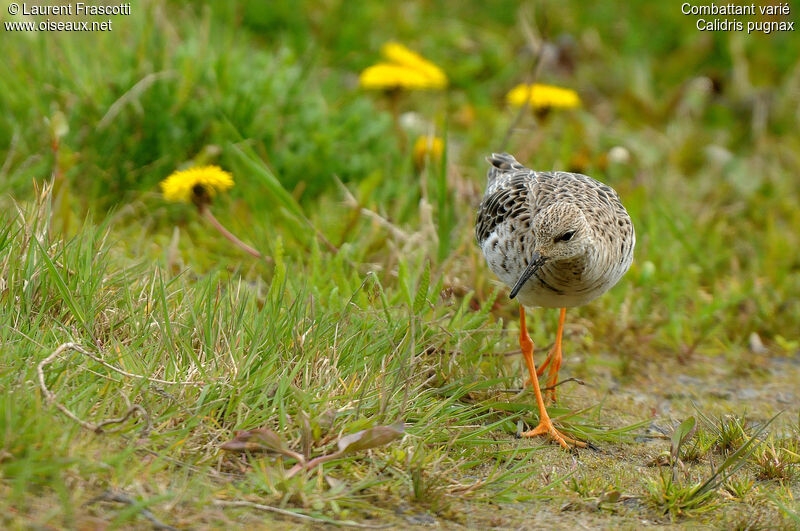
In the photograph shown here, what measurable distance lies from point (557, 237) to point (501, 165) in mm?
1551

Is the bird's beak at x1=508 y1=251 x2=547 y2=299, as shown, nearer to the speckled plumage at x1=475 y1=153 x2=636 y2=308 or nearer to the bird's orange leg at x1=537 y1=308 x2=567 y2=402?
the speckled plumage at x1=475 y1=153 x2=636 y2=308

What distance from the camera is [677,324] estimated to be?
5.57 meters

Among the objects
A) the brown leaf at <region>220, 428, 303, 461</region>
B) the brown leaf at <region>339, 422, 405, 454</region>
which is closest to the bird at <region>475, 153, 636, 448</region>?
the brown leaf at <region>339, 422, 405, 454</region>

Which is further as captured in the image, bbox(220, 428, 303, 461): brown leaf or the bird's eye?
the bird's eye

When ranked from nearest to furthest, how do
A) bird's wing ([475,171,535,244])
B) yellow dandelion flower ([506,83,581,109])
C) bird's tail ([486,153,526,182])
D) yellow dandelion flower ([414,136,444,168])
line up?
bird's wing ([475,171,535,244]) < bird's tail ([486,153,526,182]) < yellow dandelion flower ([414,136,444,168]) < yellow dandelion flower ([506,83,581,109])

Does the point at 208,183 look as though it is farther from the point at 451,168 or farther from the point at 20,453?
the point at 20,453

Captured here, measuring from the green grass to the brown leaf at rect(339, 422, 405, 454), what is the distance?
0.28ft

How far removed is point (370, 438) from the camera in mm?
3449

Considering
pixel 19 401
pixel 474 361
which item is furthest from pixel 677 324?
pixel 19 401

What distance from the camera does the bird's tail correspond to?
546cm

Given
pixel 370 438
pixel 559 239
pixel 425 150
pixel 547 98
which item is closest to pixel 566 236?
pixel 559 239

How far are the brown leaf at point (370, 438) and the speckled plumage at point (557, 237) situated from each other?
3.40 ft

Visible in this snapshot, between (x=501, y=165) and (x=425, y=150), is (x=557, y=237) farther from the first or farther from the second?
(x=425, y=150)

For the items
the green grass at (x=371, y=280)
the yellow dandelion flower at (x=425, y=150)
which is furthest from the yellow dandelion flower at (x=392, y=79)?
the yellow dandelion flower at (x=425, y=150)
